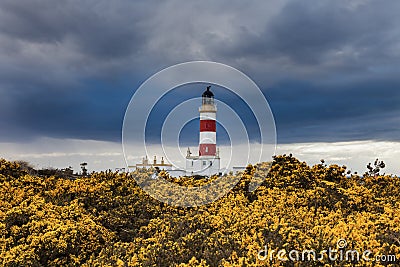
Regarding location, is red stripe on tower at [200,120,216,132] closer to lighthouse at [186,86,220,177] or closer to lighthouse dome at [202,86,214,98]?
lighthouse at [186,86,220,177]

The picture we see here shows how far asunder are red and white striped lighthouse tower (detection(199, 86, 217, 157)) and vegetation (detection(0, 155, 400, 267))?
43.2 feet

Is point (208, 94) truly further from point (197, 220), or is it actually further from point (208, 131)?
point (197, 220)

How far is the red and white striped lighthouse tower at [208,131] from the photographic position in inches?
1073

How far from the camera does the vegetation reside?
7.15m

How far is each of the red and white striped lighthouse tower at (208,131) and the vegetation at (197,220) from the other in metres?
13.2

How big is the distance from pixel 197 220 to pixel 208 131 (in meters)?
18.3

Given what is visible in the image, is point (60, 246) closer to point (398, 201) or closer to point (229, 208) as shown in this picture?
point (229, 208)

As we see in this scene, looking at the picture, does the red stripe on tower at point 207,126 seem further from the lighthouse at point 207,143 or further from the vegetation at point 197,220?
the vegetation at point 197,220

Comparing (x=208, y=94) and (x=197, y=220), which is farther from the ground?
(x=208, y=94)

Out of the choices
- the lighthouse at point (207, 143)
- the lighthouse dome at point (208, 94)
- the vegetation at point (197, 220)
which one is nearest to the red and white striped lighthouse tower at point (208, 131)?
the lighthouse at point (207, 143)

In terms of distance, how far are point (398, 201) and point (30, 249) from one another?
8.17 metres

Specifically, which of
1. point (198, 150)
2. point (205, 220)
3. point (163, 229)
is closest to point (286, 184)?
point (205, 220)

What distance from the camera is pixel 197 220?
31.3 feet

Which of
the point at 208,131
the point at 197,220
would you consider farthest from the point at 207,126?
the point at 197,220
